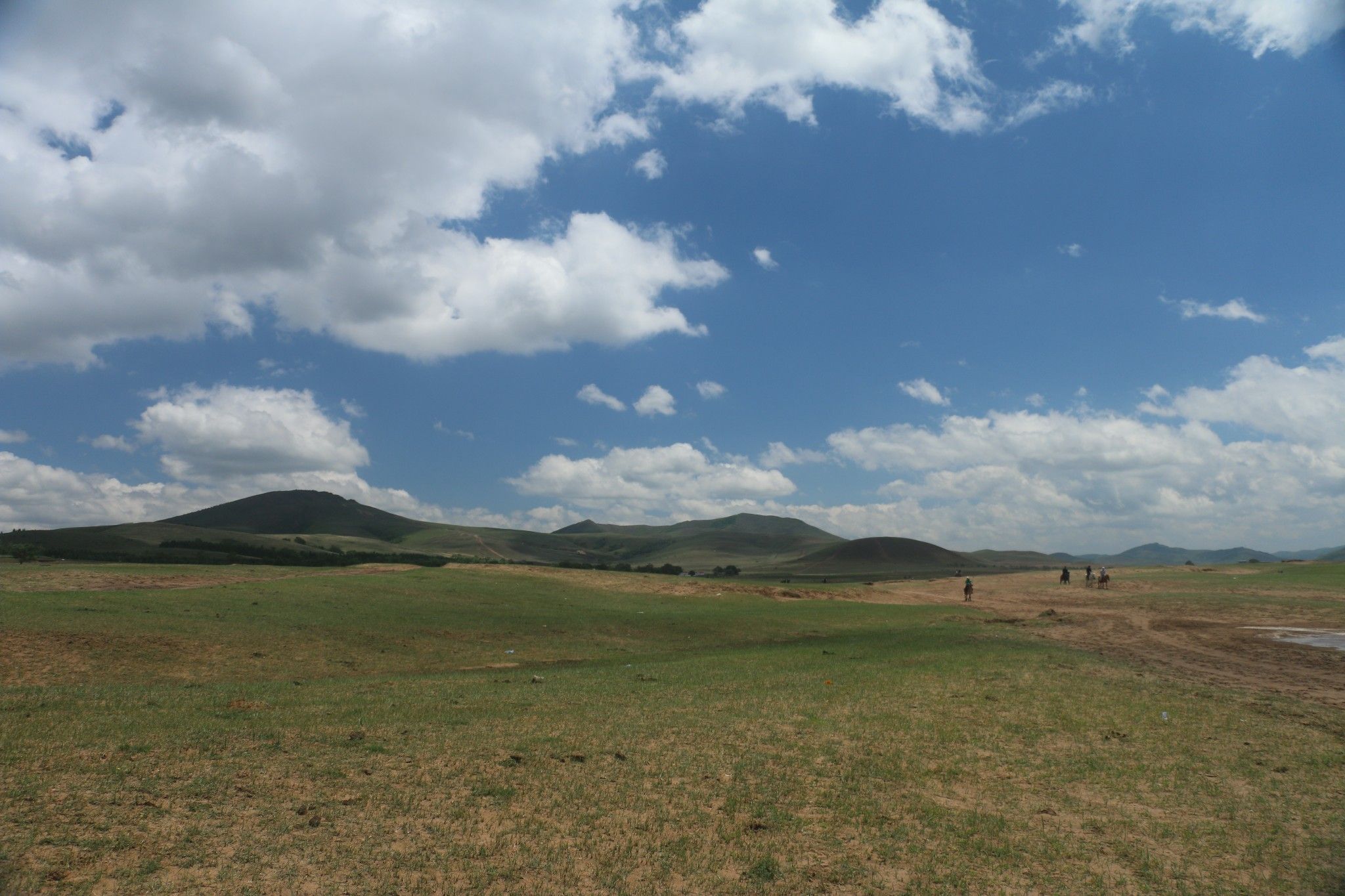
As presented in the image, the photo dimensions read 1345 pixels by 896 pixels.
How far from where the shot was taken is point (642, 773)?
11.6 metres

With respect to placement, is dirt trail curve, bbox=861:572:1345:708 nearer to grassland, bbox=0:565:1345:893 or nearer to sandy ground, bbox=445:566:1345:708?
sandy ground, bbox=445:566:1345:708

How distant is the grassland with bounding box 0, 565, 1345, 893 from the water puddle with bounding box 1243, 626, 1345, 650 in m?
13.3

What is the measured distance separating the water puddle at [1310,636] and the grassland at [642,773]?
1326 centimetres

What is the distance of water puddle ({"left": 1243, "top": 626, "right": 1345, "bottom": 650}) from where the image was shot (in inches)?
1184

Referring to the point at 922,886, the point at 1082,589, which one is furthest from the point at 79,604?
the point at 1082,589

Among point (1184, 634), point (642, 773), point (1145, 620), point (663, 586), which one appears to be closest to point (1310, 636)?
point (1184, 634)

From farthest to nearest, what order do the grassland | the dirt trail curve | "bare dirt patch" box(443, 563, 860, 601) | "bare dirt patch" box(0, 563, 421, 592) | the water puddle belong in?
"bare dirt patch" box(443, 563, 860, 601) → "bare dirt patch" box(0, 563, 421, 592) → the water puddle → the dirt trail curve → the grassland

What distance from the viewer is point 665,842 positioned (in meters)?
9.06

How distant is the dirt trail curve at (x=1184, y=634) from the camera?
22.5 metres

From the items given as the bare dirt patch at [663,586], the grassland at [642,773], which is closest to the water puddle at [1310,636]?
the grassland at [642,773]

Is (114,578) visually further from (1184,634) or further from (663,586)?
(1184,634)

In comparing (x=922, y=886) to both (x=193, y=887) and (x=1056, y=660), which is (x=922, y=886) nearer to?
(x=193, y=887)

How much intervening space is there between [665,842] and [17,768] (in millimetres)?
8834

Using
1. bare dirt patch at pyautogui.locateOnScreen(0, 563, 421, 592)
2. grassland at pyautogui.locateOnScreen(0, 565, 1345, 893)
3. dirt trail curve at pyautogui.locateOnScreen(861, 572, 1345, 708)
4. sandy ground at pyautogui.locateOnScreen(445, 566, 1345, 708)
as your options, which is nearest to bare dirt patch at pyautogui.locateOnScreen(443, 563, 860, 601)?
sandy ground at pyautogui.locateOnScreen(445, 566, 1345, 708)
